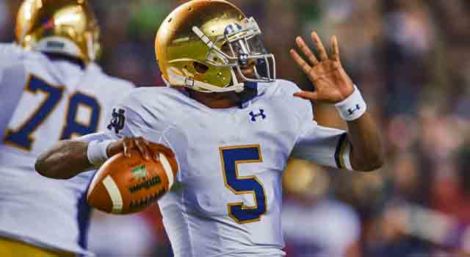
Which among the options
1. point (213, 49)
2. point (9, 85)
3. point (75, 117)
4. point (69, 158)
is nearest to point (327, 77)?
point (213, 49)

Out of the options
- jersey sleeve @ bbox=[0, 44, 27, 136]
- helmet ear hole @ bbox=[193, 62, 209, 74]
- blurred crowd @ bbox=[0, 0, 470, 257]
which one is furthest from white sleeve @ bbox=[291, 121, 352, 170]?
blurred crowd @ bbox=[0, 0, 470, 257]

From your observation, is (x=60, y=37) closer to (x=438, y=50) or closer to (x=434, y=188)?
(x=434, y=188)

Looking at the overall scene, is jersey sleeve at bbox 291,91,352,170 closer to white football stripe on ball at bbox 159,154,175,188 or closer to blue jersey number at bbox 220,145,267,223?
blue jersey number at bbox 220,145,267,223

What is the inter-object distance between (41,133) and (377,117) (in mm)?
4613

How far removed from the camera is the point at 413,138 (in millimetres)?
9219

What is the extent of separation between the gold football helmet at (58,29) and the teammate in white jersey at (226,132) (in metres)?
1.03

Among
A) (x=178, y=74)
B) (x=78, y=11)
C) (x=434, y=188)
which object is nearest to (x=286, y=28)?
(x=434, y=188)

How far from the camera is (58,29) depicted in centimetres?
533

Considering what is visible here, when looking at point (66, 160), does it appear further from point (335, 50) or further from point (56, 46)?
point (56, 46)

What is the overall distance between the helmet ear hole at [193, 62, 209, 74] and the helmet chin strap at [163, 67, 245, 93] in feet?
0.13

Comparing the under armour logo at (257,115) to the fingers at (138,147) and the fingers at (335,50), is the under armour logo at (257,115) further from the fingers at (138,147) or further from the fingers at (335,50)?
the fingers at (138,147)

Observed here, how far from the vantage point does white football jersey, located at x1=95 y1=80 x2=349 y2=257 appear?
13.6 feet

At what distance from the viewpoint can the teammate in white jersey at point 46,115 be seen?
5.05 metres

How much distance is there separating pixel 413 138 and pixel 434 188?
50 centimetres
